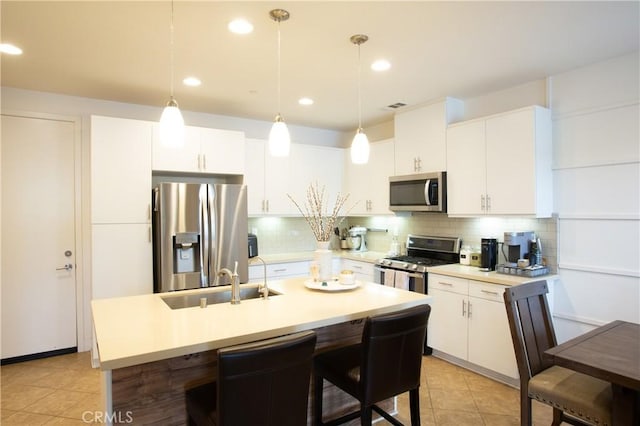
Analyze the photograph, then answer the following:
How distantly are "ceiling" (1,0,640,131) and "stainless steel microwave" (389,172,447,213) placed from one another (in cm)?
83

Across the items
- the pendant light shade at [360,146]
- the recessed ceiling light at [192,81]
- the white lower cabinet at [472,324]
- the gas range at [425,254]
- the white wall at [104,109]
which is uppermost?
the recessed ceiling light at [192,81]

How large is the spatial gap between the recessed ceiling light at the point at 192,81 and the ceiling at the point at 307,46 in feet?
0.30

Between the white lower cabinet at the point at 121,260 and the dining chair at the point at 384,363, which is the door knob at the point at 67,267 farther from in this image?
the dining chair at the point at 384,363

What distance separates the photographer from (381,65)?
9.61 feet

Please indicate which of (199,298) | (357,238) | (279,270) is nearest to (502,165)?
(357,238)

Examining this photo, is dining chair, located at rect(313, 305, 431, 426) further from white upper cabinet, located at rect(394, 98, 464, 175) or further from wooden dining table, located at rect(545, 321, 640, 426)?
white upper cabinet, located at rect(394, 98, 464, 175)

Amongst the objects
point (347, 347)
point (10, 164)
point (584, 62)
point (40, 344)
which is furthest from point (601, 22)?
point (40, 344)

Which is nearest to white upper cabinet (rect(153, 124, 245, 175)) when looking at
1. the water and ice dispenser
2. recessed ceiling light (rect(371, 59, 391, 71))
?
the water and ice dispenser

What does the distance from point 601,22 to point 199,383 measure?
308cm

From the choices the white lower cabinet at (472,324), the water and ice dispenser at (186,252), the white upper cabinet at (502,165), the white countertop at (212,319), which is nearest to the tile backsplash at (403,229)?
the white upper cabinet at (502,165)

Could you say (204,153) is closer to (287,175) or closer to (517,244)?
(287,175)

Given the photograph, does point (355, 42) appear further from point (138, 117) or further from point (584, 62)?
point (138, 117)

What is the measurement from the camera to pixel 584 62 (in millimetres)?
2916

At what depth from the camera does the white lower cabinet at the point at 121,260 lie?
3.39 m
